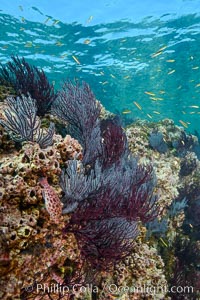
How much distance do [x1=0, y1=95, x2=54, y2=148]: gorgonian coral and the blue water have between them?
30.0 ft

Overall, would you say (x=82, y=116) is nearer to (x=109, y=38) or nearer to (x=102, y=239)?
(x=102, y=239)

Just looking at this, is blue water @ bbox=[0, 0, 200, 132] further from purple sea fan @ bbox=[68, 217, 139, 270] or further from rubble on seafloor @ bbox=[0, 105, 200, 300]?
purple sea fan @ bbox=[68, 217, 139, 270]

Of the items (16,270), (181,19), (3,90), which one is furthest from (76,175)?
(181,19)

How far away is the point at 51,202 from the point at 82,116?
2.02 meters

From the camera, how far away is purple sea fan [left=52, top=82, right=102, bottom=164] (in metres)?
4.39

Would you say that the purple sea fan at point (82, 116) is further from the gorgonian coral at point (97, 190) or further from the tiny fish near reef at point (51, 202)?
the tiny fish near reef at point (51, 202)

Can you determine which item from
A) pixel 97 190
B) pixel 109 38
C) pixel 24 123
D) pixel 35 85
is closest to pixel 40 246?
pixel 97 190

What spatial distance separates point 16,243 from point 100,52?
25.2 m

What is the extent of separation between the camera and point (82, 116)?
4488mm

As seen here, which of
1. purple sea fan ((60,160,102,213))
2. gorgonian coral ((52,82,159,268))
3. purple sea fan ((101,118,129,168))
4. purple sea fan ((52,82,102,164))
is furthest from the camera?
purple sea fan ((101,118,129,168))

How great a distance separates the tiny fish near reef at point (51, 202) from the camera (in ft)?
9.47

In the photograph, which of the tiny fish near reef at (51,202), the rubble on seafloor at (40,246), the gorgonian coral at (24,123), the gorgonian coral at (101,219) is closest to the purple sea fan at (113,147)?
the gorgonian coral at (101,219)

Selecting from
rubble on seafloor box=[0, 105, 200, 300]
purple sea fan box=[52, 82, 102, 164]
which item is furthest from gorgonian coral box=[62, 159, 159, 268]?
purple sea fan box=[52, 82, 102, 164]

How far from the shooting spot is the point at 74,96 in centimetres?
445
